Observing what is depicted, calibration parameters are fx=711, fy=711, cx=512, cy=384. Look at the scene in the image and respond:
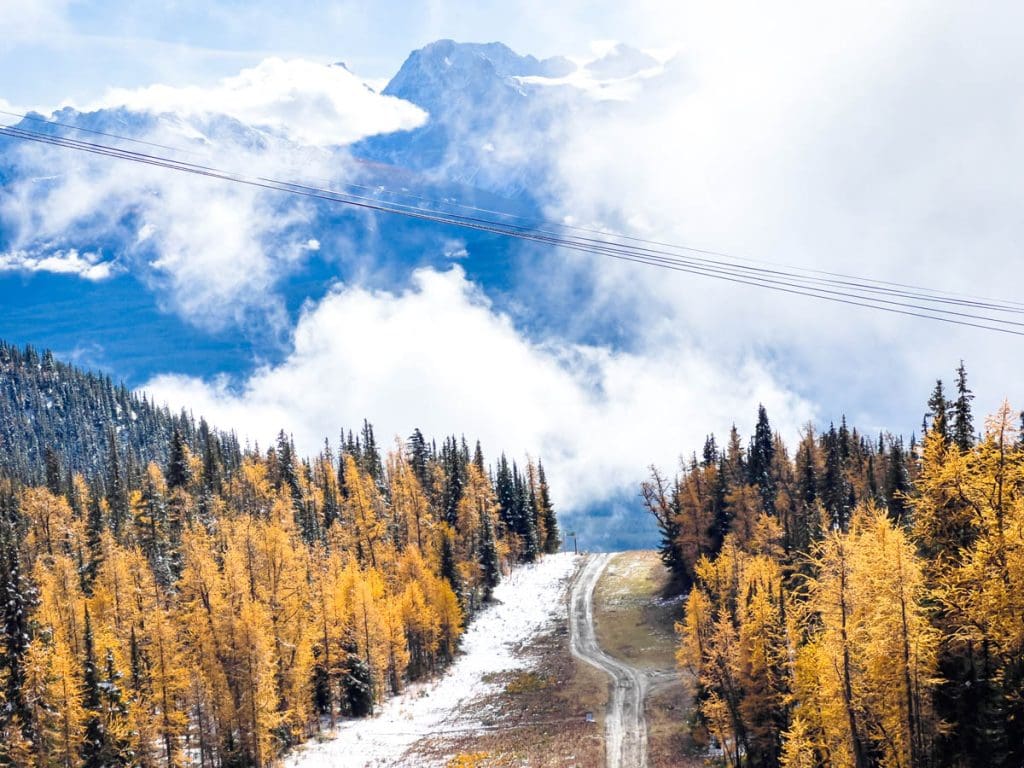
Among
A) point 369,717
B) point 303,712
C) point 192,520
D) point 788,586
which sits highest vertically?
point 192,520

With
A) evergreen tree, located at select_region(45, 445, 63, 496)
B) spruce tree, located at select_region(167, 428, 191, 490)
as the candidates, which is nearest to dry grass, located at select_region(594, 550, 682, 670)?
spruce tree, located at select_region(167, 428, 191, 490)

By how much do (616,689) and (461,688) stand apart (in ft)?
58.9

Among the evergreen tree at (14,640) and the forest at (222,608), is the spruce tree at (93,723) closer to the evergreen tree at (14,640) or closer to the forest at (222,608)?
the forest at (222,608)

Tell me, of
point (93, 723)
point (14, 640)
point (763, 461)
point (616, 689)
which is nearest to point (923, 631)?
point (93, 723)

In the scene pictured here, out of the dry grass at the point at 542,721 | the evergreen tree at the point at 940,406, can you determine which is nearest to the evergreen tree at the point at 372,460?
the dry grass at the point at 542,721

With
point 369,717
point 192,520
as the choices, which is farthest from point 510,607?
point 192,520

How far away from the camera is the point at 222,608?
53.7 metres

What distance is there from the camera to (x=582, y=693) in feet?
233

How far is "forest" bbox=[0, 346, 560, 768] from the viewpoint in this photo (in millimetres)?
44375

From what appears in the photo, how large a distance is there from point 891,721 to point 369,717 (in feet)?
172

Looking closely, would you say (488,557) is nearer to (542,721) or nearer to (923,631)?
(542,721)

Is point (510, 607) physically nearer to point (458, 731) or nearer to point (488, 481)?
point (488, 481)

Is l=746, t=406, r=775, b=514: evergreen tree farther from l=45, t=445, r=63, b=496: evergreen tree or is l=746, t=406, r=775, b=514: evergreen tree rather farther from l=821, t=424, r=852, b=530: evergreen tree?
l=45, t=445, r=63, b=496: evergreen tree

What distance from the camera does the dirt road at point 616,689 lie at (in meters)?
55.2
